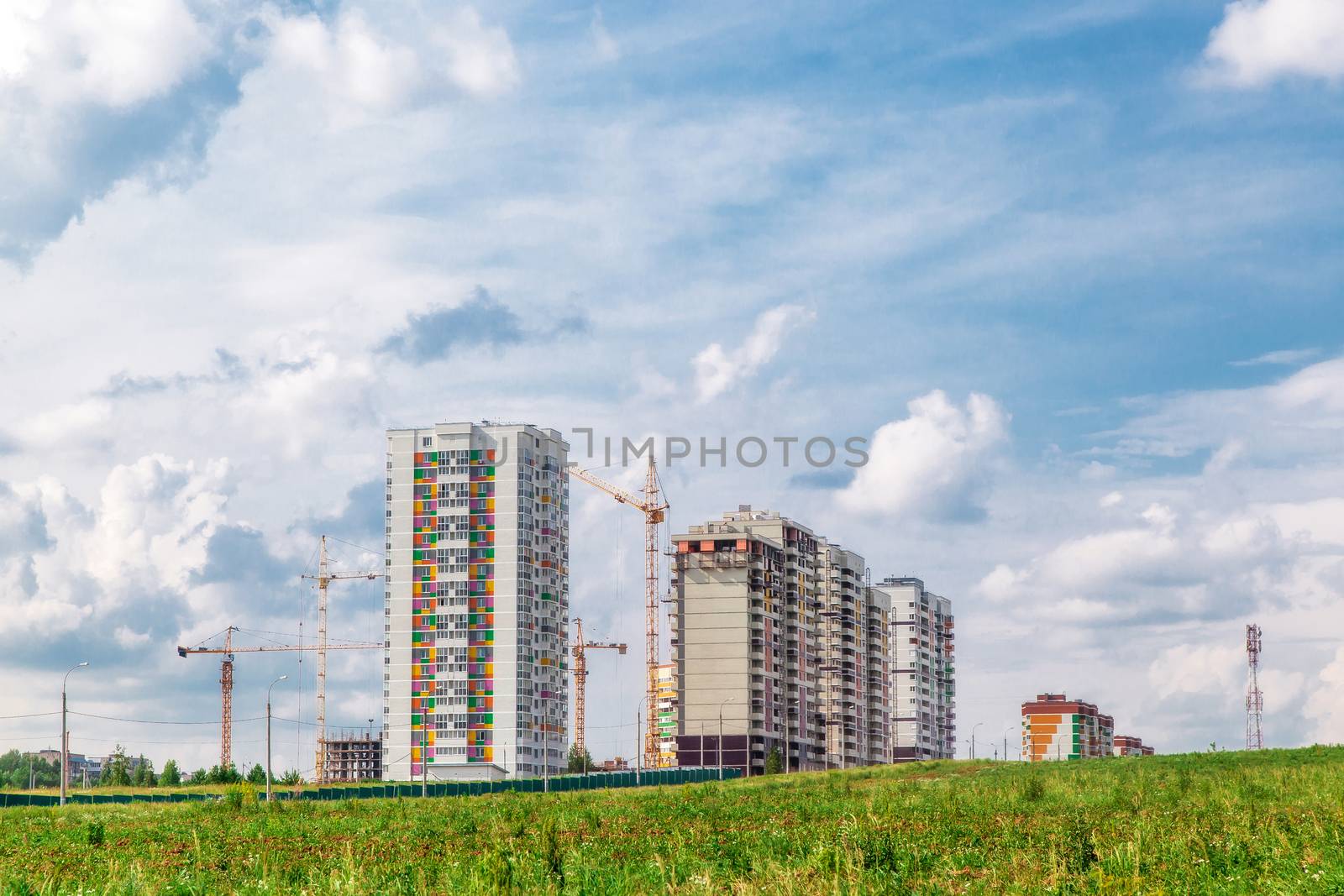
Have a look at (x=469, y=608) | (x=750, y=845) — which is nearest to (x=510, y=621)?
(x=469, y=608)

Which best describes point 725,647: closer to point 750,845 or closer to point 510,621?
point 510,621

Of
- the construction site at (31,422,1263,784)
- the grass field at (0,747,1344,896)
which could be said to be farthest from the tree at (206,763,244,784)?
the grass field at (0,747,1344,896)

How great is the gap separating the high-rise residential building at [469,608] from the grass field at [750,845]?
106361 millimetres

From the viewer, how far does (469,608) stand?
166m

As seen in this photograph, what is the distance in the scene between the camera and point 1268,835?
24.8 meters

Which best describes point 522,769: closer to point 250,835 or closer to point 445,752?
point 445,752

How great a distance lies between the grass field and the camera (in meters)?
19.8

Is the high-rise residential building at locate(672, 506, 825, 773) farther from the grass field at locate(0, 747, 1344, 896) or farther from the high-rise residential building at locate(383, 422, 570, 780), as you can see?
the grass field at locate(0, 747, 1344, 896)

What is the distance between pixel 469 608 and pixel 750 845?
458 ft

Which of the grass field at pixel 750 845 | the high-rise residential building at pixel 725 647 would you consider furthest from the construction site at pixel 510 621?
the grass field at pixel 750 845

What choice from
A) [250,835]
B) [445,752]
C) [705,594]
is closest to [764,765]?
[705,594]

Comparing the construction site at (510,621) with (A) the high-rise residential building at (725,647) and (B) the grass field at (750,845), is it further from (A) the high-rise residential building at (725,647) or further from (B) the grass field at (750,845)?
(B) the grass field at (750,845)

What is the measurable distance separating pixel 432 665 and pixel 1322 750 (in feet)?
348

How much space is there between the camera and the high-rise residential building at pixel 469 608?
6437 inches
